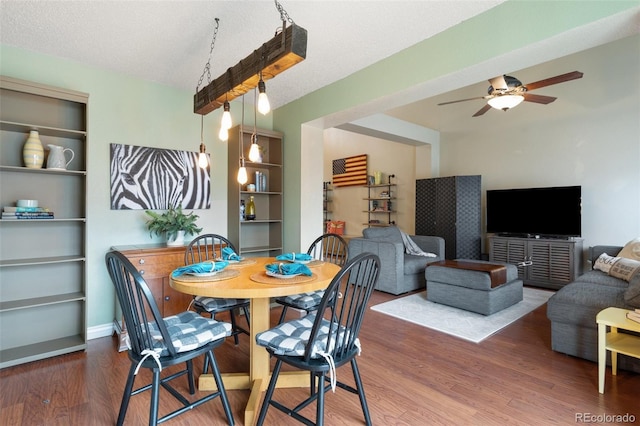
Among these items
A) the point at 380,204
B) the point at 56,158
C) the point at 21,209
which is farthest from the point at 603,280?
the point at 21,209

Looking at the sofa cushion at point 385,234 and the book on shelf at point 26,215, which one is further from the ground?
the book on shelf at point 26,215

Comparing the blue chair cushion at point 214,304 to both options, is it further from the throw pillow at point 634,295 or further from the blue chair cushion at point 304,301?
the throw pillow at point 634,295

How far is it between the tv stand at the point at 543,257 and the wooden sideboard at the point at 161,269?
4.51 m

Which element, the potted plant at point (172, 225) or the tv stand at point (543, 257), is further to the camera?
the tv stand at point (543, 257)

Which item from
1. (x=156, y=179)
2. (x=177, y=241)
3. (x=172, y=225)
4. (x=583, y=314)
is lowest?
(x=583, y=314)

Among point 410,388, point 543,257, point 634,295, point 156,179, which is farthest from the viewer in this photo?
point 543,257

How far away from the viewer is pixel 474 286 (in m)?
3.40

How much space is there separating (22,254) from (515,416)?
362 cm

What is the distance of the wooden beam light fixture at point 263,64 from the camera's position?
161 cm

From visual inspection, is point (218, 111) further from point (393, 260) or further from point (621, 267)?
point (621, 267)

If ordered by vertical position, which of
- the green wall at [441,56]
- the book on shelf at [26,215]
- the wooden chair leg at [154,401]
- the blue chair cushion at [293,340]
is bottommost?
the wooden chair leg at [154,401]

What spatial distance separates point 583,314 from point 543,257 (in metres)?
2.54

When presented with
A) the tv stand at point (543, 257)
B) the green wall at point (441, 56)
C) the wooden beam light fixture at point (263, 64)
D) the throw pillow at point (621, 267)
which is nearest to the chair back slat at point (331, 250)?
the green wall at point (441, 56)

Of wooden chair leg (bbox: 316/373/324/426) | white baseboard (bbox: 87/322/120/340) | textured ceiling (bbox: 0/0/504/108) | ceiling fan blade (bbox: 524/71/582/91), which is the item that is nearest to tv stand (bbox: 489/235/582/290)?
ceiling fan blade (bbox: 524/71/582/91)
